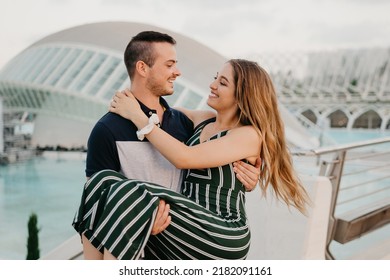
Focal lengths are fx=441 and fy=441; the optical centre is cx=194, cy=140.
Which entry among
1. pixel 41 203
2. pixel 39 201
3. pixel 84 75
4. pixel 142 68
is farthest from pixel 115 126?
pixel 84 75

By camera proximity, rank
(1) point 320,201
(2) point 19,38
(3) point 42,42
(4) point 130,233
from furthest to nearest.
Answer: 1. (3) point 42,42
2. (2) point 19,38
3. (1) point 320,201
4. (4) point 130,233

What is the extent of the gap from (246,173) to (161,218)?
0.26 m

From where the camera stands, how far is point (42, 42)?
323 inches

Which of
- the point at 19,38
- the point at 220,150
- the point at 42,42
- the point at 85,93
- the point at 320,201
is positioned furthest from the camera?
the point at 42,42

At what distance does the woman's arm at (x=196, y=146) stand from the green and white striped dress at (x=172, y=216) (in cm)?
5

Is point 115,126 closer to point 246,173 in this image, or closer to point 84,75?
point 246,173

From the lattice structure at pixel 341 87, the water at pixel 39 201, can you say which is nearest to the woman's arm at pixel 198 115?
the water at pixel 39 201

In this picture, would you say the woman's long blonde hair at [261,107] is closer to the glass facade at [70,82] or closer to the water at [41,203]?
the water at [41,203]

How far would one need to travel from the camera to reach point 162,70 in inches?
42.6

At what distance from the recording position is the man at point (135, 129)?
0.99 metres

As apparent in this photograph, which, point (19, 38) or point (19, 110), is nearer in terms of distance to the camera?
point (19, 38)
